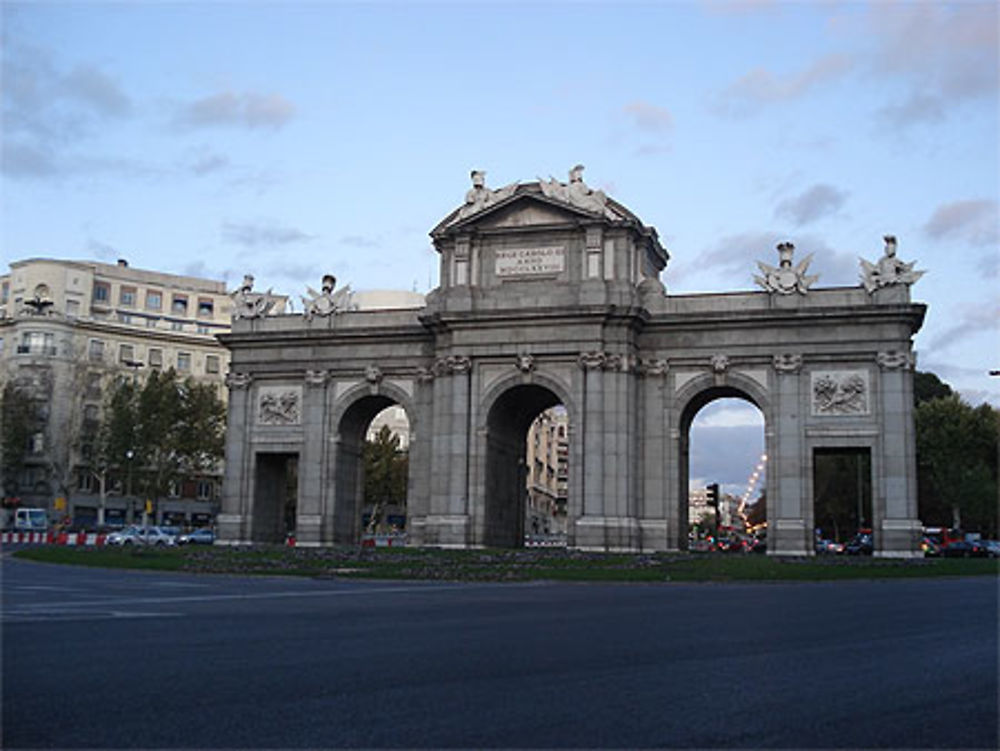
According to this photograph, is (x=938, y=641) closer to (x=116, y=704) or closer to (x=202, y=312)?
(x=116, y=704)

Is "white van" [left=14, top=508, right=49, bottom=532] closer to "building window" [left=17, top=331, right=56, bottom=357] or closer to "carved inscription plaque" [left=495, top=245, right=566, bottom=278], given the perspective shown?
"building window" [left=17, top=331, right=56, bottom=357]

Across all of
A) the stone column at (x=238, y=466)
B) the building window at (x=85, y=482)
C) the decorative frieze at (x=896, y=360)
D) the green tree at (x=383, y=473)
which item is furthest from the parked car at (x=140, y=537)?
the decorative frieze at (x=896, y=360)

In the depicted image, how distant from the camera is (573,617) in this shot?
19.0 meters

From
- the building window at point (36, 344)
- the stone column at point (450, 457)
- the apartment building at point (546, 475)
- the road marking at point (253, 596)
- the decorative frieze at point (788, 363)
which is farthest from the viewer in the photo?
the apartment building at point (546, 475)

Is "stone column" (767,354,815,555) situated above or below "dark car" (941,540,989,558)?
above

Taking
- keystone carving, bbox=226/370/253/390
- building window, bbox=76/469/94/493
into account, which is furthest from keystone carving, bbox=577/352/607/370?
building window, bbox=76/469/94/493

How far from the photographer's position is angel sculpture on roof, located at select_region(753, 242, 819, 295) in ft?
171

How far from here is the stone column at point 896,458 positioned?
1943 inches

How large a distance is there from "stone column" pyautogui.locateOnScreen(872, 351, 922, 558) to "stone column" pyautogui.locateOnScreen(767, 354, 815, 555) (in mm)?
3488

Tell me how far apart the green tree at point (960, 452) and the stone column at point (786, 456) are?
39.0 meters

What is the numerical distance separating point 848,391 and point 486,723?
4540cm

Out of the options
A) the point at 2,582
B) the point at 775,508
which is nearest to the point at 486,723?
the point at 2,582

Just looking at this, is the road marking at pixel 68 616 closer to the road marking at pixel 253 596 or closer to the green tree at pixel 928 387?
the road marking at pixel 253 596

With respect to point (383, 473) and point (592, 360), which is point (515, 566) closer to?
point (592, 360)
